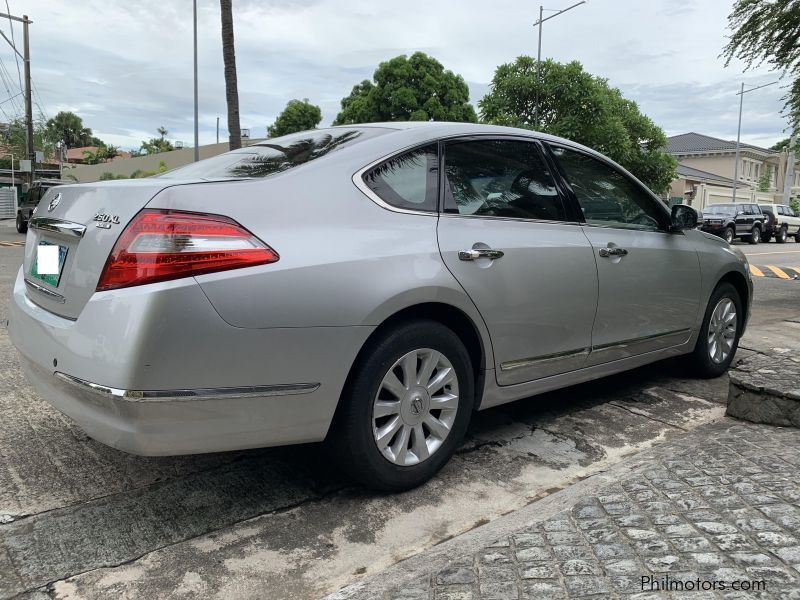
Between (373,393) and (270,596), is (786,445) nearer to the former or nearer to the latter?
(373,393)

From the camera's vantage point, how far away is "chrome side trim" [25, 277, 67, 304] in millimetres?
2430

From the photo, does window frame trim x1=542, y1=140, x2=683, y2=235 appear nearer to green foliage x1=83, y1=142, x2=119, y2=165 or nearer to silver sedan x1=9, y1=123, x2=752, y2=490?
silver sedan x1=9, y1=123, x2=752, y2=490

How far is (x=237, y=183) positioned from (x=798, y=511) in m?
2.32

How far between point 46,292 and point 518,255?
1.99 meters

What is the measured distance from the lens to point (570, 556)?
2111 millimetres

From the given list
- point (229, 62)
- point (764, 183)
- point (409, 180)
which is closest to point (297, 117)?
point (229, 62)

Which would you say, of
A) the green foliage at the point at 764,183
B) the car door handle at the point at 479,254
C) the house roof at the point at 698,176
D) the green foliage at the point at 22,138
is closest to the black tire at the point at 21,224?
the green foliage at the point at 22,138

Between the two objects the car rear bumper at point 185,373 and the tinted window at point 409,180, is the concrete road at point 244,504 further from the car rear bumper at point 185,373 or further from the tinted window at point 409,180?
the tinted window at point 409,180

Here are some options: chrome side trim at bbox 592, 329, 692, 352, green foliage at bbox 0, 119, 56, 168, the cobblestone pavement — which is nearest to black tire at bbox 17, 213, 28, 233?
green foliage at bbox 0, 119, 56, 168

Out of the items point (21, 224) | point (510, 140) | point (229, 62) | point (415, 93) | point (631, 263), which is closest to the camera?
point (510, 140)

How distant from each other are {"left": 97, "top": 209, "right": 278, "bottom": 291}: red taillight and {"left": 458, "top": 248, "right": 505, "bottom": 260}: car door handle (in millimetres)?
939

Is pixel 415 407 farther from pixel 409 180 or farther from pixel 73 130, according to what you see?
pixel 73 130

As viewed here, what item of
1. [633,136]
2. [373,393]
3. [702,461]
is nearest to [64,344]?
[373,393]

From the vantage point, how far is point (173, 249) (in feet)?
7.04
